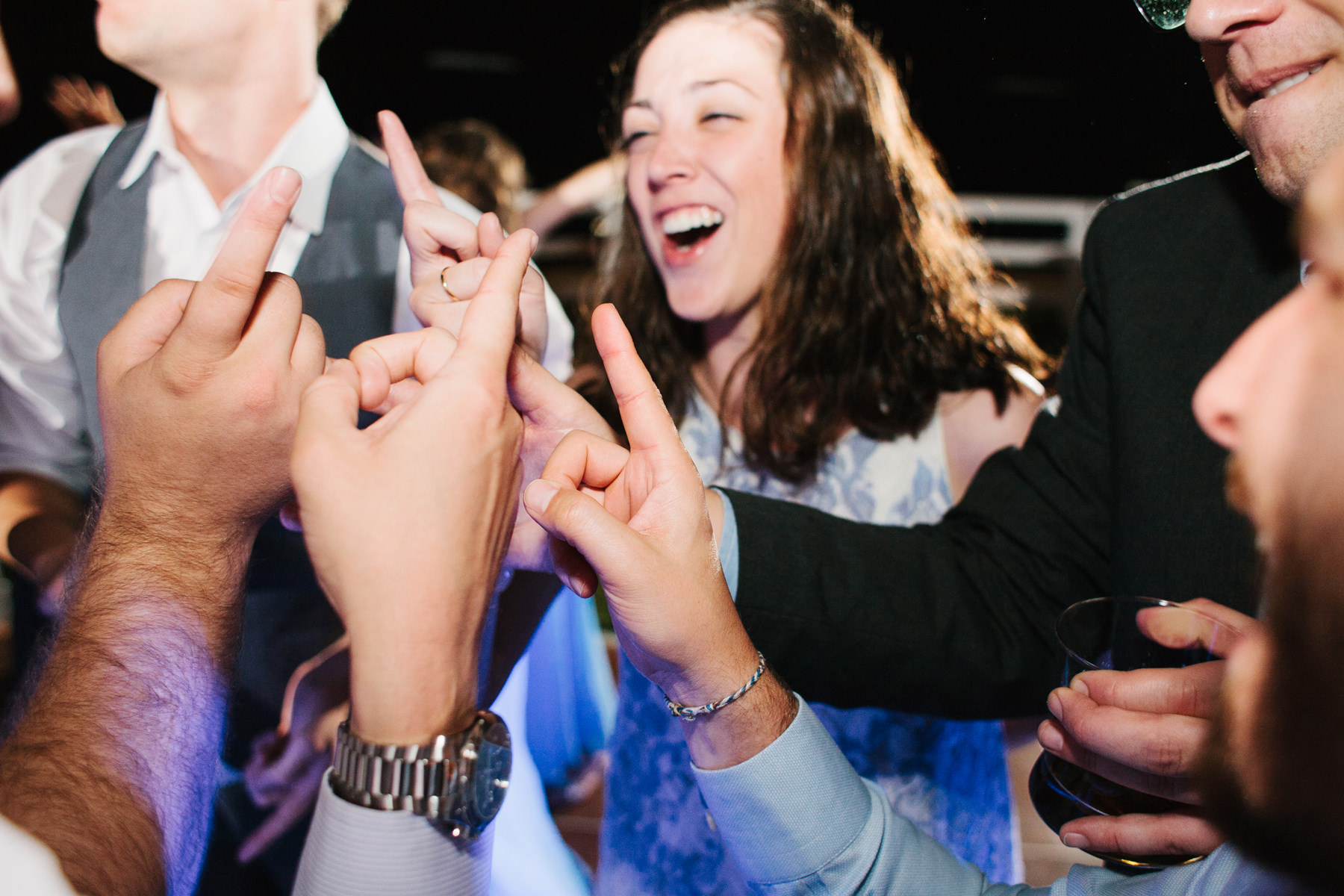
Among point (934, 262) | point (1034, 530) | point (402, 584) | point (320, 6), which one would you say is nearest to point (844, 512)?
point (1034, 530)

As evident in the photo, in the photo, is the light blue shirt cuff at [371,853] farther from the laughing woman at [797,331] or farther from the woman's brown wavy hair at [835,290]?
the woman's brown wavy hair at [835,290]

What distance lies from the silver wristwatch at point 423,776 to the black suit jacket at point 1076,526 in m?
0.30

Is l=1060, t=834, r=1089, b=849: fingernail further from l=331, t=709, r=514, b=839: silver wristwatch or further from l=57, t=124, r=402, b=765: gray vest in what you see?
l=57, t=124, r=402, b=765: gray vest

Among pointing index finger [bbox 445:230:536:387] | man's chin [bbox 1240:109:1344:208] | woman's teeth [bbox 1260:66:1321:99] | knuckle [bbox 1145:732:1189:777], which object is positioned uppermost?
woman's teeth [bbox 1260:66:1321:99]

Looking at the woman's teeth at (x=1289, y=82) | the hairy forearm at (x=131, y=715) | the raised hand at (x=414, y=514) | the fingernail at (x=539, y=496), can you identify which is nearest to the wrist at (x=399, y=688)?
the raised hand at (x=414, y=514)

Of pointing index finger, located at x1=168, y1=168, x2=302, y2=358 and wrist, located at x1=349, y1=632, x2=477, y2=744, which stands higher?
pointing index finger, located at x1=168, y1=168, x2=302, y2=358

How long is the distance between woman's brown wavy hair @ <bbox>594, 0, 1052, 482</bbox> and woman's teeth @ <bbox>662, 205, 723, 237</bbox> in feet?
Answer: 0.37

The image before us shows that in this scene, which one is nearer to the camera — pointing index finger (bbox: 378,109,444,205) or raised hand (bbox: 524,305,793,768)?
raised hand (bbox: 524,305,793,768)

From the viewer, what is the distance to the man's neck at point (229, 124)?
771 millimetres

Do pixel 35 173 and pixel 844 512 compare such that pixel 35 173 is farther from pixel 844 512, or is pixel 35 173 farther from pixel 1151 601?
pixel 1151 601

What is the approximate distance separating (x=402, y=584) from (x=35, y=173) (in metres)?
0.66

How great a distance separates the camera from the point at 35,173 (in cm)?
80

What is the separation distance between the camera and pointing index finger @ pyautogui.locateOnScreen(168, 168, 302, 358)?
21.4 inches

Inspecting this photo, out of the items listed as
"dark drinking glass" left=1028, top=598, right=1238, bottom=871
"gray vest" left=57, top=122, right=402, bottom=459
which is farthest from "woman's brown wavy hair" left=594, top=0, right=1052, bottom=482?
"dark drinking glass" left=1028, top=598, right=1238, bottom=871
